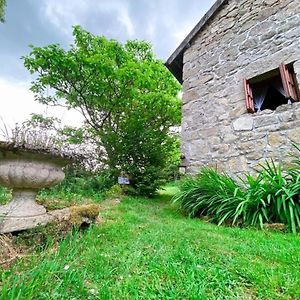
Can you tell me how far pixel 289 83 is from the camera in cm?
327

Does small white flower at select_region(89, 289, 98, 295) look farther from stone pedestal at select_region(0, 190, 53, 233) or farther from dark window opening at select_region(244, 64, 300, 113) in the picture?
dark window opening at select_region(244, 64, 300, 113)

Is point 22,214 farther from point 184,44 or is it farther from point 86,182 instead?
point 184,44

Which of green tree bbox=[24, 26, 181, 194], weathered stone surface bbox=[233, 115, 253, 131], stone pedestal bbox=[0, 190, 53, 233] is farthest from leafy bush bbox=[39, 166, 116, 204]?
weathered stone surface bbox=[233, 115, 253, 131]

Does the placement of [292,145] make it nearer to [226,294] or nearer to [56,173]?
[226,294]

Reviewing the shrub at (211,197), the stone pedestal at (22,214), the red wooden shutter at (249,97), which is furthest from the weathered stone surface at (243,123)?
the stone pedestal at (22,214)

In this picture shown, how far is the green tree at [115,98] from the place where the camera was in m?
5.29

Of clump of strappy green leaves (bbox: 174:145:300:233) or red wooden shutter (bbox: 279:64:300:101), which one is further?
red wooden shutter (bbox: 279:64:300:101)

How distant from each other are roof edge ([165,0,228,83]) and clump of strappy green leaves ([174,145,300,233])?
3394 millimetres

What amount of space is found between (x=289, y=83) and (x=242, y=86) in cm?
75

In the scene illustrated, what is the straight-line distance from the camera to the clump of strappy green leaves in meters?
2.36

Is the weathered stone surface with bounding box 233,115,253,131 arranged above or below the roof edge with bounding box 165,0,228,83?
below

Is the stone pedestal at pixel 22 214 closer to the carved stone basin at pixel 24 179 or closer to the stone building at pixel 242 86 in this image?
the carved stone basin at pixel 24 179

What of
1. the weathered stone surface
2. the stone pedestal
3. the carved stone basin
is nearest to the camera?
the stone pedestal

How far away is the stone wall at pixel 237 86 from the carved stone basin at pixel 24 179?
2900mm
